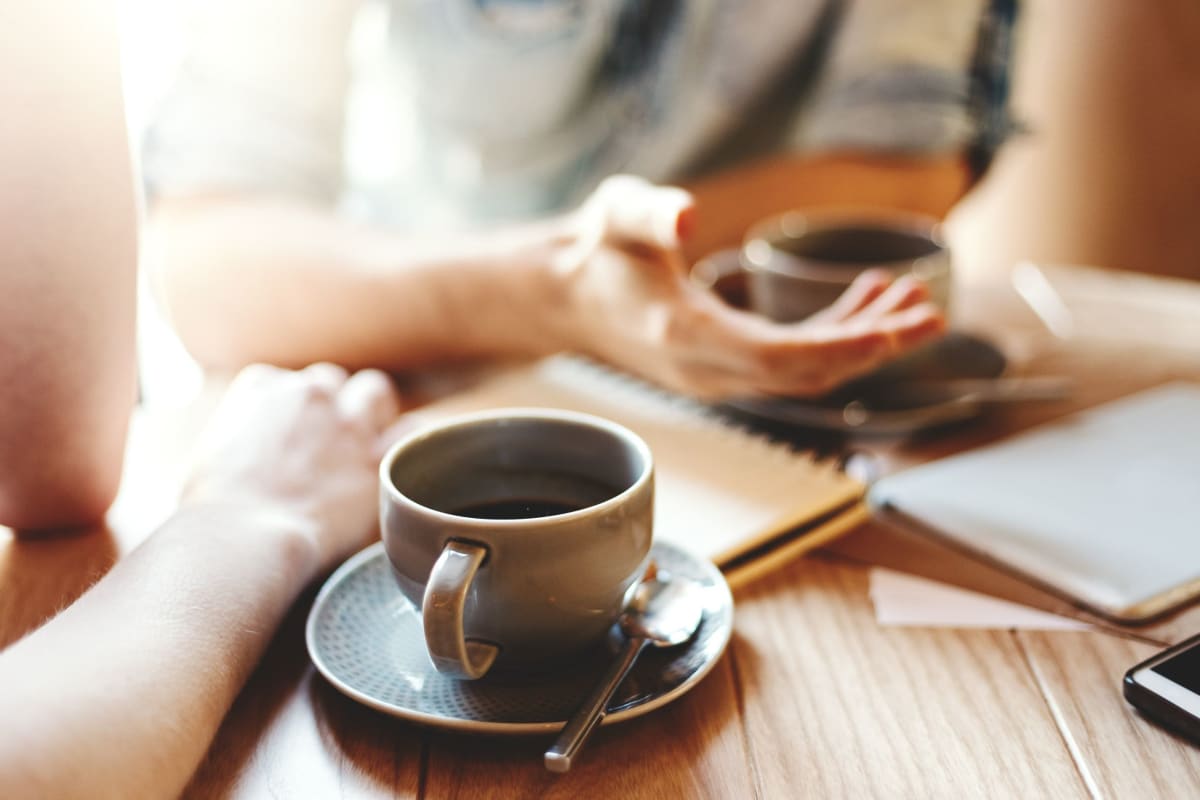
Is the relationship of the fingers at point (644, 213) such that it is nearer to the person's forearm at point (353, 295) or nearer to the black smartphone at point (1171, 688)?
the person's forearm at point (353, 295)

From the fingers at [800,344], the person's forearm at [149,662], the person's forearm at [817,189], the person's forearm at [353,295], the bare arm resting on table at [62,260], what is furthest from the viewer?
the person's forearm at [817,189]

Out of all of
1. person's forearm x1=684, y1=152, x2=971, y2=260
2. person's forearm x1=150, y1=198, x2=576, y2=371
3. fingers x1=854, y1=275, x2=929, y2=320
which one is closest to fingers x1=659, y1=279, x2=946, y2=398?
fingers x1=854, y1=275, x2=929, y2=320

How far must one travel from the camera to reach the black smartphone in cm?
38

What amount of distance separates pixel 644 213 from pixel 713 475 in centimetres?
19

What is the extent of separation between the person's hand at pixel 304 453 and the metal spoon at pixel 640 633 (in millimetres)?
164

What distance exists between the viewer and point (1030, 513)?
1.82 ft

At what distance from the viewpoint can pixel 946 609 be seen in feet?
1.58

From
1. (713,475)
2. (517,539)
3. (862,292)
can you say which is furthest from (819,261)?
(517,539)

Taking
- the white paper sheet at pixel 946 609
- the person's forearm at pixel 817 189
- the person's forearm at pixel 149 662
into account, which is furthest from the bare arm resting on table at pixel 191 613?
the person's forearm at pixel 817 189

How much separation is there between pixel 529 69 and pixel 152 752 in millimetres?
789

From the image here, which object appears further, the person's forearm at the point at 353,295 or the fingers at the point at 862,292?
the person's forearm at the point at 353,295

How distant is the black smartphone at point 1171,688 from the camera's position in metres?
0.38

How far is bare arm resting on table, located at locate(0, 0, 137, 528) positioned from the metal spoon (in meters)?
0.28

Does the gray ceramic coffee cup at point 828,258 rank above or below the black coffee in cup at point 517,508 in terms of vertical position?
above
